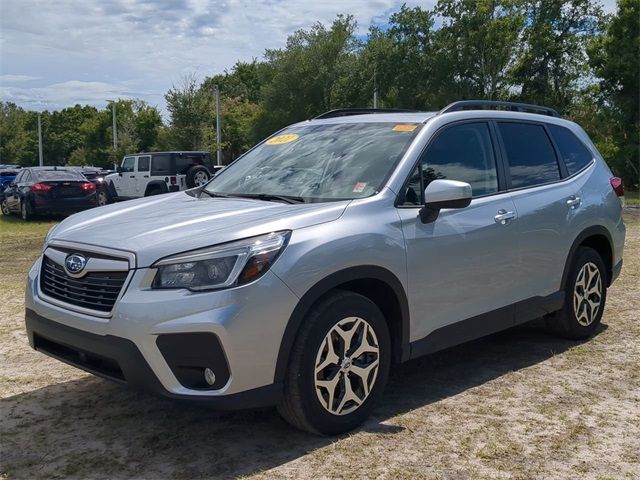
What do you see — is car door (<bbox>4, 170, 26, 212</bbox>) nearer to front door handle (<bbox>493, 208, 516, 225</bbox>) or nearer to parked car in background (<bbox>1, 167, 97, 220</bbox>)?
parked car in background (<bbox>1, 167, 97, 220</bbox>)

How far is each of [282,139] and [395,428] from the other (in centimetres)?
232

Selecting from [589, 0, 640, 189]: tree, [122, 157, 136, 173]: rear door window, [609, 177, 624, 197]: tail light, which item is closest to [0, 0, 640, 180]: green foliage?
[589, 0, 640, 189]: tree

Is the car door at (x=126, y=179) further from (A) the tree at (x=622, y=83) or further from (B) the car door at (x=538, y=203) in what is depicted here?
(A) the tree at (x=622, y=83)

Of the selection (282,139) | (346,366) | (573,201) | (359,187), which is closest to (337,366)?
(346,366)

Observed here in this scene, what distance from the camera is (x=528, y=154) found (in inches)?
205

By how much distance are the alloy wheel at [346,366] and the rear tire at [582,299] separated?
2.30 m

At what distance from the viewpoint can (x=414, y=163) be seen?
4254mm

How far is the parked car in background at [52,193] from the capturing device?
17422 mm

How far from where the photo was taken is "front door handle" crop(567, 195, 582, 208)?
17.4 ft

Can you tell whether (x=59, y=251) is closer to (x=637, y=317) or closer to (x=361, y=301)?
(x=361, y=301)

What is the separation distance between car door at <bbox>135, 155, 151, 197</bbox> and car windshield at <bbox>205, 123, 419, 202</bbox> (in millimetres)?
Answer: 17197

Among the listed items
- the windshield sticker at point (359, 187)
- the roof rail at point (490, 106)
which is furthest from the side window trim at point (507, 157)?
the windshield sticker at point (359, 187)

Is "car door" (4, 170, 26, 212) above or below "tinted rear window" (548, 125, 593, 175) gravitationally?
below

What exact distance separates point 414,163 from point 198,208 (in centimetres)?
135
